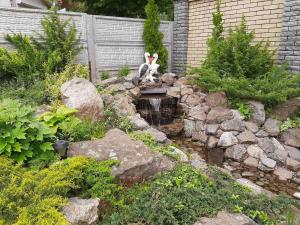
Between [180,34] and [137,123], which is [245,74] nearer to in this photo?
[137,123]

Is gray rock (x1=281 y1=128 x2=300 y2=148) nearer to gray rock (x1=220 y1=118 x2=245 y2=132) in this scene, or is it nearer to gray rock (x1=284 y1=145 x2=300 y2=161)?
gray rock (x1=284 y1=145 x2=300 y2=161)

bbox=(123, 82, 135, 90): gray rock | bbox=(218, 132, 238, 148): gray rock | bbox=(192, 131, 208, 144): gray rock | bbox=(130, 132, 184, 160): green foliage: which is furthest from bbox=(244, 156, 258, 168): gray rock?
bbox=(123, 82, 135, 90): gray rock

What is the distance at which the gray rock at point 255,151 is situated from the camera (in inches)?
195

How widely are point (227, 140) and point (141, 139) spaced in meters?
1.85

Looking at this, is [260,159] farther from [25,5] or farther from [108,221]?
[25,5]

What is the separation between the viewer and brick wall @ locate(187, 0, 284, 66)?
20.9 feet

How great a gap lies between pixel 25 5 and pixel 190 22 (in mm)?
7789

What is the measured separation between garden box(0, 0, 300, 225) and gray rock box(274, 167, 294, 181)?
2cm

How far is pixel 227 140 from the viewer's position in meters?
5.27

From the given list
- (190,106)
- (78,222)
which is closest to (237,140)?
(190,106)

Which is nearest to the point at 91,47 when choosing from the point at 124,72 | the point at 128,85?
the point at 124,72

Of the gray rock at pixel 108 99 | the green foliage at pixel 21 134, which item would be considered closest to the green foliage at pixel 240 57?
the gray rock at pixel 108 99

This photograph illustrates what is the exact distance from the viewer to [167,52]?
27.7ft

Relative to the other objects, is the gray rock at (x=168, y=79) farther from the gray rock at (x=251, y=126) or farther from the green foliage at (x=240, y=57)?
the gray rock at (x=251, y=126)
